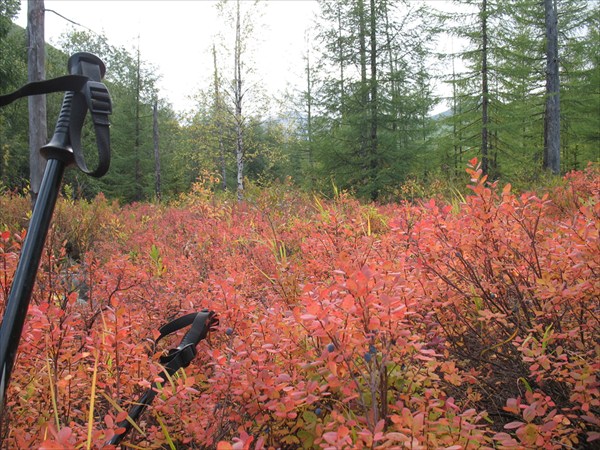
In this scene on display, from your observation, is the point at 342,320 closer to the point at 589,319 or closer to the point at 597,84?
the point at 589,319

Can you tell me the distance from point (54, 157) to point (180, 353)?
87cm

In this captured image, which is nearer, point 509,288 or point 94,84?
point 94,84

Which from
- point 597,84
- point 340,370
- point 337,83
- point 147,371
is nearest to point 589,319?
point 340,370

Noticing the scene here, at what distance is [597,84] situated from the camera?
789 inches

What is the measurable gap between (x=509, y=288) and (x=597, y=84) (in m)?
24.3

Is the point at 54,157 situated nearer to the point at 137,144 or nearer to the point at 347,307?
the point at 347,307

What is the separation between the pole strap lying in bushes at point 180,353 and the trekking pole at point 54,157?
51 cm

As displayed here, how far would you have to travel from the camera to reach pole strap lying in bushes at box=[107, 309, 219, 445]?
1.31 m

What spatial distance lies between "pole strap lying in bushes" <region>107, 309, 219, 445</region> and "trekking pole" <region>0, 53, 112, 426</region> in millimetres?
514

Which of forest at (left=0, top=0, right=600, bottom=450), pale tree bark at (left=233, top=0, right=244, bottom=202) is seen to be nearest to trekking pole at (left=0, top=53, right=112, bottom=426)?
forest at (left=0, top=0, right=600, bottom=450)

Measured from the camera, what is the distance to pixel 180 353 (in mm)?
1449

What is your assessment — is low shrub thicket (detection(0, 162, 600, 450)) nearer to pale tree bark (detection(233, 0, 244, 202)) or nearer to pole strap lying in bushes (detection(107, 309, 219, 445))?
pole strap lying in bushes (detection(107, 309, 219, 445))

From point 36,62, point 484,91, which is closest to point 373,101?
point 484,91

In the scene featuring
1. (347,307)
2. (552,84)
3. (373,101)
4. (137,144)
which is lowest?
(347,307)
